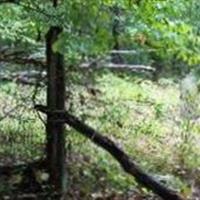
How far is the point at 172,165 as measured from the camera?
7.53 m

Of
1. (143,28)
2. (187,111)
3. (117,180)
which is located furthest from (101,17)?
(187,111)

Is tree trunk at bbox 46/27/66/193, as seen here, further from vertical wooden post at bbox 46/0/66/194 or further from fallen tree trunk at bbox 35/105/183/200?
fallen tree trunk at bbox 35/105/183/200

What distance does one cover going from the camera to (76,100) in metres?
6.00

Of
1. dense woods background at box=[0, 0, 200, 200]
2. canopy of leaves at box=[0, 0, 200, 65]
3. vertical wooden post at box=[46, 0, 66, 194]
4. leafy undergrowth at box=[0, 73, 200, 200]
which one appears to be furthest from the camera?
leafy undergrowth at box=[0, 73, 200, 200]

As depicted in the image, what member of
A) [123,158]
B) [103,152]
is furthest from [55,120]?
[103,152]

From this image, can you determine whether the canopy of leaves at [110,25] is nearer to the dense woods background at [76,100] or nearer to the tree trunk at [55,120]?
the dense woods background at [76,100]

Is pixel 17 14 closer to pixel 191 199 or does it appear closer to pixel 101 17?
pixel 101 17

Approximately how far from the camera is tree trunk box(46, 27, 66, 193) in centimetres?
569

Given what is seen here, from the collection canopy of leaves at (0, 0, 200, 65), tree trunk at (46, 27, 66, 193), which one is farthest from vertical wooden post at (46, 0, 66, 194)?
canopy of leaves at (0, 0, 200, 65)

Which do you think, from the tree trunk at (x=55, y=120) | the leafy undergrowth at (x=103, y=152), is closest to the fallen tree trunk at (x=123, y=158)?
the tree trunk at (x=55, y=120)

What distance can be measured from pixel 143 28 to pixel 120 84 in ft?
24.5

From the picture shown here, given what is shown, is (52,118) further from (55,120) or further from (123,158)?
(123,158)

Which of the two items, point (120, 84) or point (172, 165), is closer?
point (172, 165)

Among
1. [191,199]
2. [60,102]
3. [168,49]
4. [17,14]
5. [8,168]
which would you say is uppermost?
[17,14]
